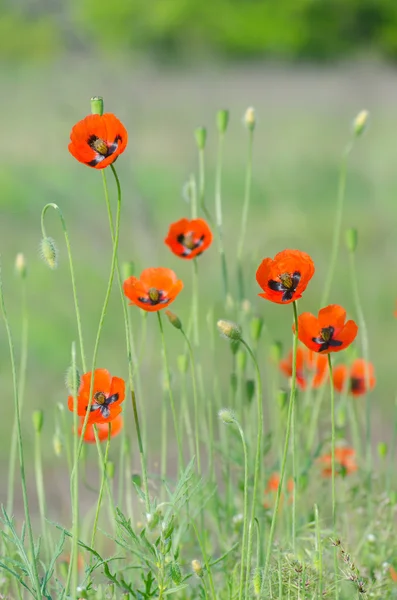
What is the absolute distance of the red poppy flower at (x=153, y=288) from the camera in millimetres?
1428

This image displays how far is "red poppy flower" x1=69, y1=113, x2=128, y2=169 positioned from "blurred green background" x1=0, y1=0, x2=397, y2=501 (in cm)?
58

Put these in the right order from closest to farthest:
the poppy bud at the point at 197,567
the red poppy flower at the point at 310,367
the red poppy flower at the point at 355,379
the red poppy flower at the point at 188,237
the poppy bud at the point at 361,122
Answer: the poppy bud at the point at 197,567 < the red poppy flower at the point at 188,237 < the poppy bud at the point at 361,122 < the red poppy flower at the point at 310,367 < the red poppy flower at the point at 355,379

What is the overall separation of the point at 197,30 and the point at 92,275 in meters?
10.5

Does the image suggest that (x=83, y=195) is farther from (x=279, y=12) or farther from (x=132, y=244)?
(x=279, y=12)

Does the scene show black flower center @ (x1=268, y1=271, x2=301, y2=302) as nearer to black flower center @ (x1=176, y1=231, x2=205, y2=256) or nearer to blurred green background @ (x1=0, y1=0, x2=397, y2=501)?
black flower center @ (x1=176, y1=231, x2=205, y2=256)

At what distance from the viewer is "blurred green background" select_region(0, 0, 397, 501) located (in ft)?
20.5

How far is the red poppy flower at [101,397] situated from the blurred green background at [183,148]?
550mm

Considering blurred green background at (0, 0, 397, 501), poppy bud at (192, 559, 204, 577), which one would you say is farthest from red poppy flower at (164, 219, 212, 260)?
poppy bud at (192, 559, 204, 577)

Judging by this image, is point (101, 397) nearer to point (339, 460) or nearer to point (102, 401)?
point (102, 401)

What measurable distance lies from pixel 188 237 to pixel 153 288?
0.18 metres

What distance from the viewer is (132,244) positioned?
8516 mm

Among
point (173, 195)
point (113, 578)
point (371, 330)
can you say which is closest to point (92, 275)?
point (371, 330)

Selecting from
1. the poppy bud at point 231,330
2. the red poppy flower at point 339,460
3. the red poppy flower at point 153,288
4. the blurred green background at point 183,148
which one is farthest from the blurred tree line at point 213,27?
the poppy bud at point 231,330

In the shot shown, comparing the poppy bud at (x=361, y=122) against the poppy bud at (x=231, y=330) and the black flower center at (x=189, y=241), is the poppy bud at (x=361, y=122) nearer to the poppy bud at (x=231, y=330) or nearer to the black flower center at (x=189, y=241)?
the black flower center at (x=189, y=241)
